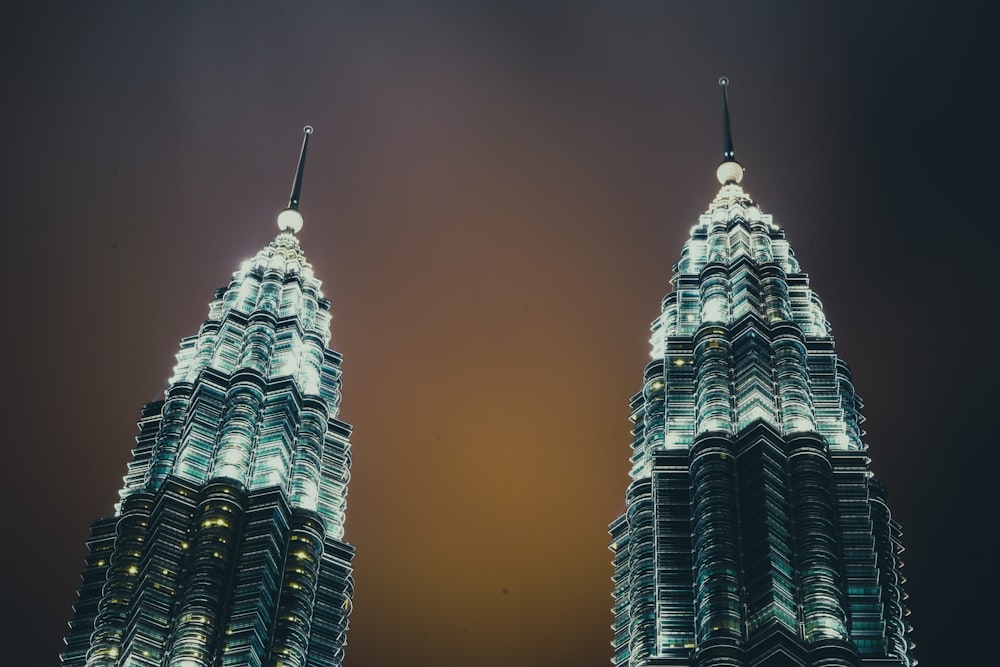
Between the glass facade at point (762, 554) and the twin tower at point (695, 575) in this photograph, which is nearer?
the glass facade at point (762, 554)

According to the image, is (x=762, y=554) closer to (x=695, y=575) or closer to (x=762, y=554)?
(x=762, y=554)

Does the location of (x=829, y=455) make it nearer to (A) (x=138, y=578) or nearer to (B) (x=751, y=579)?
(B) (x=751, y=579)

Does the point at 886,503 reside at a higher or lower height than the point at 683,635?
higher

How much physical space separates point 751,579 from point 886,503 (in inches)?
940

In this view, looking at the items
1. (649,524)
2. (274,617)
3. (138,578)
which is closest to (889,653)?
(649,524)

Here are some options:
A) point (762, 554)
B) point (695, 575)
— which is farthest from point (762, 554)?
point (695, 575)

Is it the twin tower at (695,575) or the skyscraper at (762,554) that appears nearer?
the skyscraper at (762,554)

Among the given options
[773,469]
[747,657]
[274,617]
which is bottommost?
[747,657]

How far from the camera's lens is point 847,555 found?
593ft

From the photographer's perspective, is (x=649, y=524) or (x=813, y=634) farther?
(x=649, y=524)

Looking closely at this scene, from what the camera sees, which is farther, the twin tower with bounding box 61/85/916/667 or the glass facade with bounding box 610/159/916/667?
the twin tower with bounding box 61/85/916/667

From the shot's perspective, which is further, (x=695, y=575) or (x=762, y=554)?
(x=695, y=575)

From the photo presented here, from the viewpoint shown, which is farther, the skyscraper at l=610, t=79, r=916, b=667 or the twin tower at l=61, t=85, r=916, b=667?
the twin tower at l=61, t=85, r=916, b=667

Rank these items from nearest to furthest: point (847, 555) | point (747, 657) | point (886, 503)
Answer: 1. point (747, 657)
2. point (847, 555)
3. point (886, 503)
